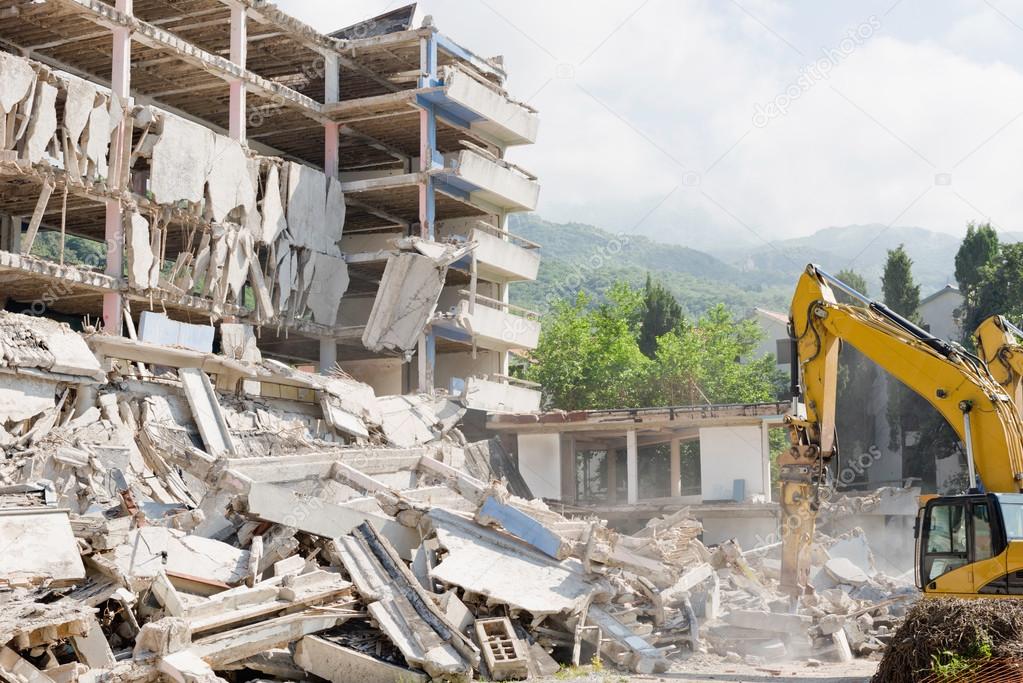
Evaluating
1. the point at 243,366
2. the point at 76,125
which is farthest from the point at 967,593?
the point at 76,125

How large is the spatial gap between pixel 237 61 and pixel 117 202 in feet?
20.6

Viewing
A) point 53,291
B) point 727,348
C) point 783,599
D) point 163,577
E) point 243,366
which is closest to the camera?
point 163,577

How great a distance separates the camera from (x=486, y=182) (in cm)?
3722

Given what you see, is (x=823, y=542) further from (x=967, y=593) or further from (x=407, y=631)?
(x=407, y=631)

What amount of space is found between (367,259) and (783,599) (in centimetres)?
2205

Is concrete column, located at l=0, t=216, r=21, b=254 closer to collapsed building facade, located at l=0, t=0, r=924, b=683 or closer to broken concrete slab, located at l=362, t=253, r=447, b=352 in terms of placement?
collapsed building facade, located at l=0, t=0, r=924, b=683

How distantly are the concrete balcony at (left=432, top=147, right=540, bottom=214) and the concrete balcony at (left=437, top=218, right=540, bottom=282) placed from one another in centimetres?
93

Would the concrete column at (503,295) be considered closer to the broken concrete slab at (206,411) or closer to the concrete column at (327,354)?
the concrete column at (327,354)

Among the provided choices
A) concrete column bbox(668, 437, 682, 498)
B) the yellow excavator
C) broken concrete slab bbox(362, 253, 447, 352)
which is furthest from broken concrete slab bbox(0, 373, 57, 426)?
concrete column bbox(668, 437, 682, 498)

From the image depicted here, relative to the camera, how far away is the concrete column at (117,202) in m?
27.9

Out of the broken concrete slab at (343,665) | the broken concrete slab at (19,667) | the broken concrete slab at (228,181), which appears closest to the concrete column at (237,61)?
the broken concrete slab at (228,181)

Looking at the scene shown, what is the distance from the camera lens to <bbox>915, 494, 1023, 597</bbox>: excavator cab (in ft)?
39.4

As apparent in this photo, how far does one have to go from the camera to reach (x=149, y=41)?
29.8 meters

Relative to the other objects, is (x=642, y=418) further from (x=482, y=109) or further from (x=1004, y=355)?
(x=1004, y=355)
